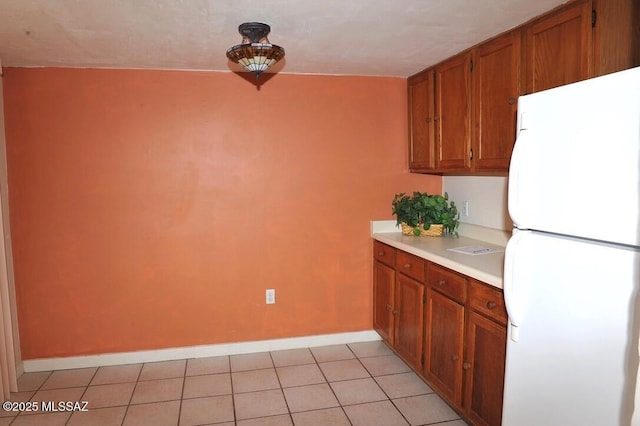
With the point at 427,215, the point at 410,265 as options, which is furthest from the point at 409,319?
the point at 427,215

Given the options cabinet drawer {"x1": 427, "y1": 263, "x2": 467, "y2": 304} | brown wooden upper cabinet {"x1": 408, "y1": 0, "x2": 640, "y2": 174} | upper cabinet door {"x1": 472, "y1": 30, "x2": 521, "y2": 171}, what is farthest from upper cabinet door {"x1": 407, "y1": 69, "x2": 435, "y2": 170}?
cabinet drawer {"x1": 427, "y1": 263, "x2": 467, "y2": 304}

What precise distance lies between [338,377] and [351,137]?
1765mm

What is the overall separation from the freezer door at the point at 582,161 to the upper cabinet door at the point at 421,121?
4.92 ft

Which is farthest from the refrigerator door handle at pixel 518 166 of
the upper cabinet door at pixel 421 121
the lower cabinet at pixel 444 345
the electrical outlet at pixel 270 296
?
the electrical outlet at pixel 270 296

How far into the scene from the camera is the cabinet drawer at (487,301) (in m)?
2.03

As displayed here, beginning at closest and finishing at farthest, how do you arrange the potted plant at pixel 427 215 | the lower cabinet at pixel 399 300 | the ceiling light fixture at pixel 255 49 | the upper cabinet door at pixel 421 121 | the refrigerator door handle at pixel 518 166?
1. the refrigerator door handle at pixel 518 166
2. the ceiling light fixture at pixel 255 49
3. the lower cabinet at pixel 399 300
4. the upper cabinet door at pixel 421 121
5. the potted plant at pixel 427 215

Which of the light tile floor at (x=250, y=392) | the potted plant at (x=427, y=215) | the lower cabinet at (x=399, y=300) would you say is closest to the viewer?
the light tile floor at (x=250, y=392)

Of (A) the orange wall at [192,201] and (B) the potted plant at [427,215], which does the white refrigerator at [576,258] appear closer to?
(B) the potted plant at [427,215]

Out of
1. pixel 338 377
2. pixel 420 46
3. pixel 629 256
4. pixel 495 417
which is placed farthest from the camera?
pixel 338 377

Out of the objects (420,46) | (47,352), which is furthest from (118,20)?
(47,352)

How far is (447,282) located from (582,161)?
1.22 metres

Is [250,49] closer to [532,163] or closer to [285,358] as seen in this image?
[532,163]

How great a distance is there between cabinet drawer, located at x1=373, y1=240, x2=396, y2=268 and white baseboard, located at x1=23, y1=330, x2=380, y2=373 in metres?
0.65

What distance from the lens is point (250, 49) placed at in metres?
2.21
